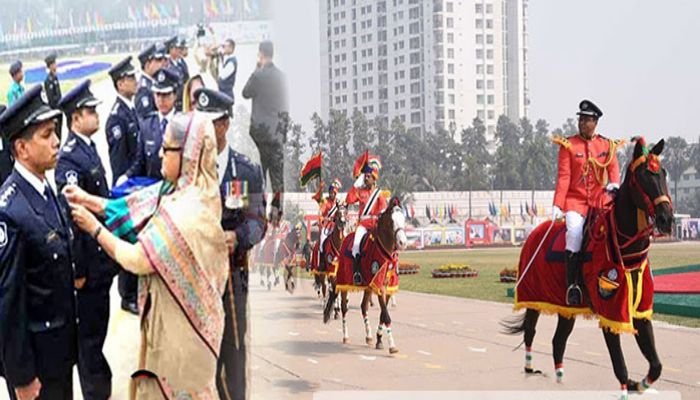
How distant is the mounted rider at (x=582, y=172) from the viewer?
6719 mm

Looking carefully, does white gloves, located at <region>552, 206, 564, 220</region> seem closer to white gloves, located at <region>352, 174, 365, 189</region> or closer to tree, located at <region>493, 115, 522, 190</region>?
white gloves, located at <region>352, 174, 365, 189</region>

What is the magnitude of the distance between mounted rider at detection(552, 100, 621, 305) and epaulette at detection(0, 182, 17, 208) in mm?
4341

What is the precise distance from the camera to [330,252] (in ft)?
35.7

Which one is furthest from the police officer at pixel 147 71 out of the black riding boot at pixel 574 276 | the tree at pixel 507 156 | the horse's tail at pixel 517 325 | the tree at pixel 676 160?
the tree at pixel 676 160

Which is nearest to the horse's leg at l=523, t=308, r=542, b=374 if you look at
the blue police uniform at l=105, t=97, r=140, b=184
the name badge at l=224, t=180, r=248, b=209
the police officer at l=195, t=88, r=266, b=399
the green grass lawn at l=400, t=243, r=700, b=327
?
the green grass lawn at l=400, t=243, r=700, b=327

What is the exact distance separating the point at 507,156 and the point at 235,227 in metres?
16.4

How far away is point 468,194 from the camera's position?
25.7 meters

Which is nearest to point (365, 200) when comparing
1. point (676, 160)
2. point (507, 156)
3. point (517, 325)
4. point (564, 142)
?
point (517, 325)

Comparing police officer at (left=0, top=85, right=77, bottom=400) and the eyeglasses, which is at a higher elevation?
the eyeglasses

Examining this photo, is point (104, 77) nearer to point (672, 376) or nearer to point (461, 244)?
point (672, 376)

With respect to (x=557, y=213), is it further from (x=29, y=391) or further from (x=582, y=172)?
(x=29, y=391)

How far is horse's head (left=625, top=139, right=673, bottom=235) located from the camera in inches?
230

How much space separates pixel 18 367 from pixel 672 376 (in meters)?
5.35

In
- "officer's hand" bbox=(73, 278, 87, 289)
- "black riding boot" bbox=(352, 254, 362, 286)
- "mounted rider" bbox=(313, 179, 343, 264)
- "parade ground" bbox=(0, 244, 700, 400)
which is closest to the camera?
"officer's hand" bbox=(73, 278, 87, 289)
